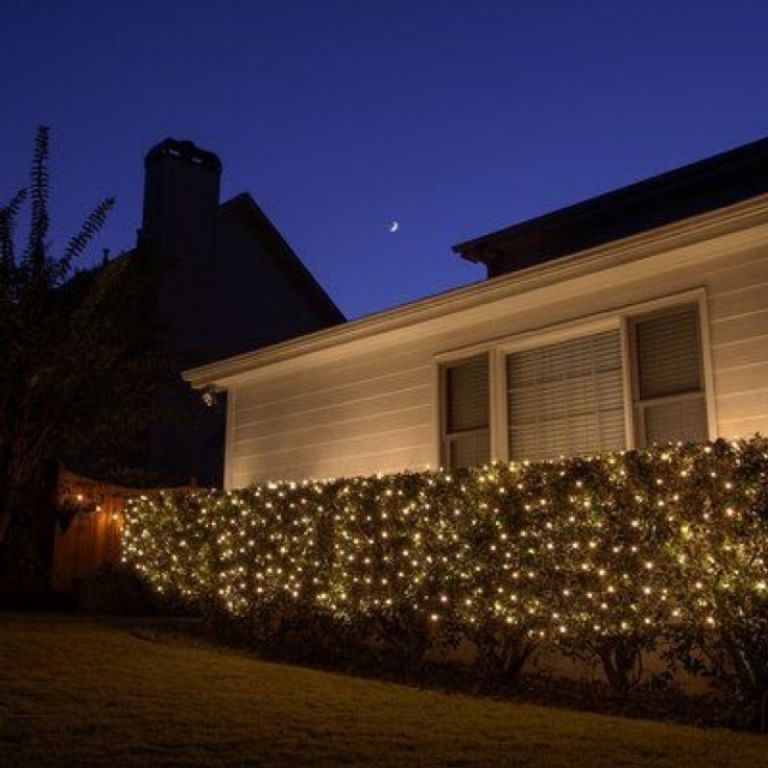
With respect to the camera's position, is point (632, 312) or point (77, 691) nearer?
point (77, 691)

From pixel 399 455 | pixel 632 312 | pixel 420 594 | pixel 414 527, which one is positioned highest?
pixel 632 312

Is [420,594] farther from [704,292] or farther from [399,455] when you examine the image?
[704,292]

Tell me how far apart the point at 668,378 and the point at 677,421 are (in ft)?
1.33

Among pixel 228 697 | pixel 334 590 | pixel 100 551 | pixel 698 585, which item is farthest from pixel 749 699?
pixel 100 551

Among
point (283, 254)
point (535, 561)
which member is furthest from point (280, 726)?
point (283, 254)

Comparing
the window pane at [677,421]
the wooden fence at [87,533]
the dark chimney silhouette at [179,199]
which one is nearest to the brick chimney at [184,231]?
the dark chimney silhouette at [179,199]

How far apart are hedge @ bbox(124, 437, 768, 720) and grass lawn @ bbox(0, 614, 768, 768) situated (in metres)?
0.79

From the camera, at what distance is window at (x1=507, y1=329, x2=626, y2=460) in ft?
29.9

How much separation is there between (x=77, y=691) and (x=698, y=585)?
4.37 meters

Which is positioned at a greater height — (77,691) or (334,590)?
(334,590)

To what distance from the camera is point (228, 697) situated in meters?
6.79

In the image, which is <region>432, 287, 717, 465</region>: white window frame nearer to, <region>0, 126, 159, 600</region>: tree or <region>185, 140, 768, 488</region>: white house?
<region>185, 140, 768, 488</region>: white house

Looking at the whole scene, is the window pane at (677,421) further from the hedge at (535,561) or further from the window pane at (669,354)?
the hedge at (535,561)

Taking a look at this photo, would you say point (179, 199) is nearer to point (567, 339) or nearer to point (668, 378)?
point (567, 339)
